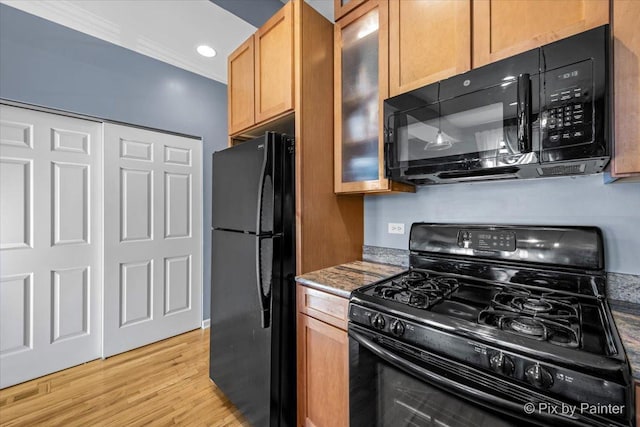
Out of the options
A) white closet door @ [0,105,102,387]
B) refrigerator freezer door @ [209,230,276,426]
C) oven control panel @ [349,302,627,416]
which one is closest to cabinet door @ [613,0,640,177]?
oven control panel @ [349,302,627,416]

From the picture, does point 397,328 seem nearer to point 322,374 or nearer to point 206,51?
point 322,374

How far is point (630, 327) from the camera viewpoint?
0.85m

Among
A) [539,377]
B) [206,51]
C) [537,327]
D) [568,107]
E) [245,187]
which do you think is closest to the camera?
[539,377]

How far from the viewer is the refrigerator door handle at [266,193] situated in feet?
4.57

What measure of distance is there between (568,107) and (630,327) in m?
0.73

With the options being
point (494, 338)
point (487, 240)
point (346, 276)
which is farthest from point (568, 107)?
point (346, 276)

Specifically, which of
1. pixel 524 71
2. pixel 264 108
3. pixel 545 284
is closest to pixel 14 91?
pixel 264 108

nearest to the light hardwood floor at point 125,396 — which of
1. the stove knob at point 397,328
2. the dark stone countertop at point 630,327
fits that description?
the stove knob at point 397,328

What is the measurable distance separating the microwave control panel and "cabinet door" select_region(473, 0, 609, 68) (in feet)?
0.51

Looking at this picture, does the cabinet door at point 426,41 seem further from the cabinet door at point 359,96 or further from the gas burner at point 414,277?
the gas burner at point 414,277

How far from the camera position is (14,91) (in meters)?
1.95

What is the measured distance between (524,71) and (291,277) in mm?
1359

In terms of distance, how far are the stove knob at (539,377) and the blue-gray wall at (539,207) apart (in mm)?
767

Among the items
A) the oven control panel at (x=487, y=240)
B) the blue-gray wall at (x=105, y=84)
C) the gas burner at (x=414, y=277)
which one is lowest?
the gas burner at (x=414, y=277)
